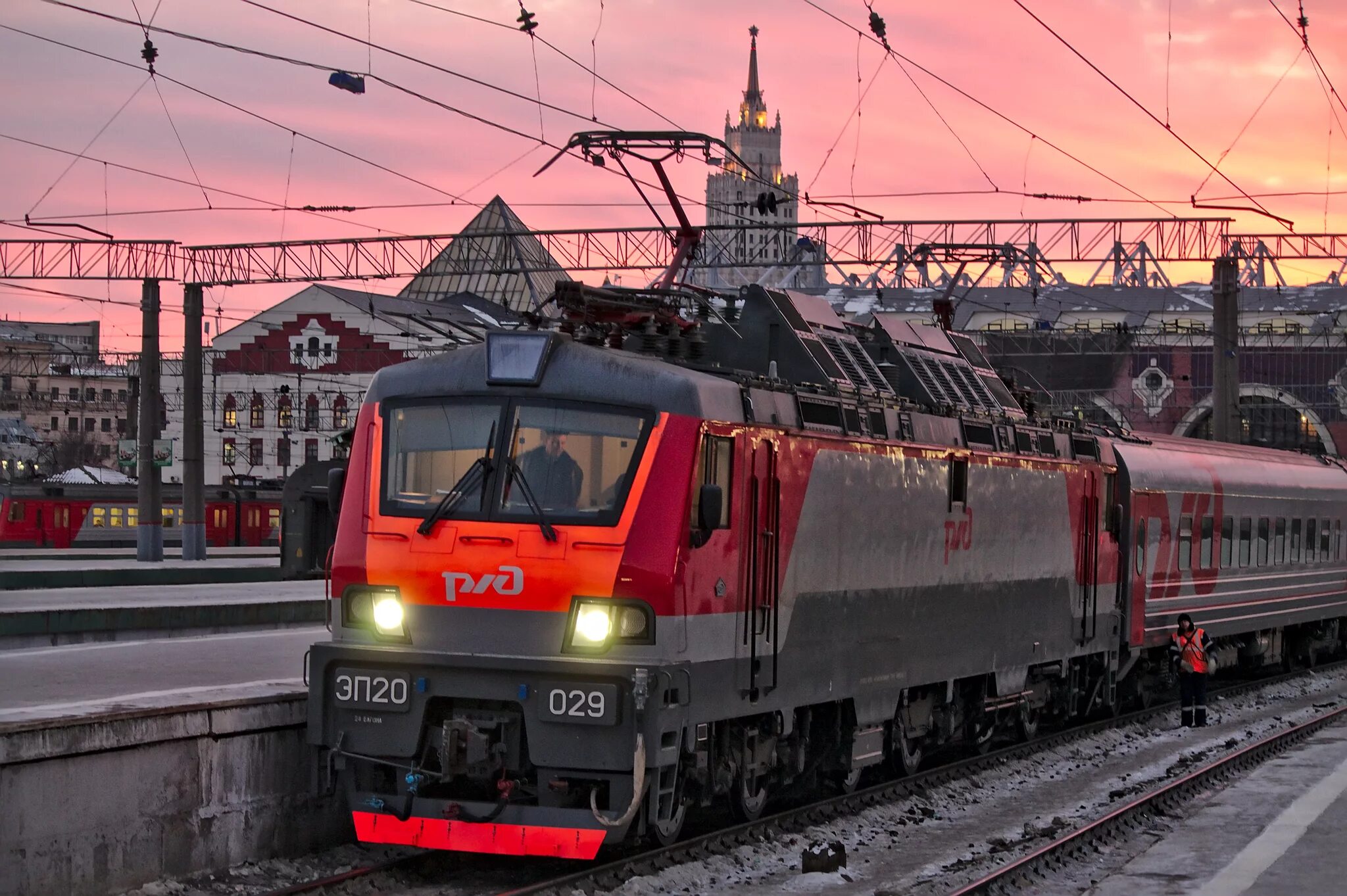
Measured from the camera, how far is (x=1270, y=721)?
2362 cm

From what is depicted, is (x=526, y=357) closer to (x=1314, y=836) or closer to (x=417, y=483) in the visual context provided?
(x=417, y=483)

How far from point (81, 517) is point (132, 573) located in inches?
1104

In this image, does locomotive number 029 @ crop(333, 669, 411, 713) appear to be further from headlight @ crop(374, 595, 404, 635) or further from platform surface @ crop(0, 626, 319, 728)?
platform surface @ crop(0, 626, 319, 728)

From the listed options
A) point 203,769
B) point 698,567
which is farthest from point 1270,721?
point 203,769

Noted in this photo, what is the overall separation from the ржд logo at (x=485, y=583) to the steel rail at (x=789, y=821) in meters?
1.86

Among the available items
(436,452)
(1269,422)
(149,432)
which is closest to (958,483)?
(436,452)

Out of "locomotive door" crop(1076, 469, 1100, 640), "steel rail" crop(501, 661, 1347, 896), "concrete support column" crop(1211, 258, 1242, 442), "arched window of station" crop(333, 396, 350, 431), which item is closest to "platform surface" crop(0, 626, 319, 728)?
"steel rail" crop(501, 661, 1347, 896)

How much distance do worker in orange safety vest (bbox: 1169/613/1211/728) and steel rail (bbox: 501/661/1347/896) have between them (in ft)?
4.49

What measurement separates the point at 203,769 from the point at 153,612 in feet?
41.2

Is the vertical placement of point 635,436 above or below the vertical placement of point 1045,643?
above

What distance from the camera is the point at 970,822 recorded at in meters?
15.1

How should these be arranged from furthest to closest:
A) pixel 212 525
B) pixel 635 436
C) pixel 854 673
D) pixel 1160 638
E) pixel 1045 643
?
pixel 212 525 → pixel 1160 638 → pixel 1045 643 → pixel 854 673 → pixel 635 436

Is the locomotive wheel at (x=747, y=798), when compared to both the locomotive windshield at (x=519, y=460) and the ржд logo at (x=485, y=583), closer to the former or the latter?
the ржд logo at (x=485, y=583)

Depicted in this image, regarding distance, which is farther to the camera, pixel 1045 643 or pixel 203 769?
pixel 1045 643
